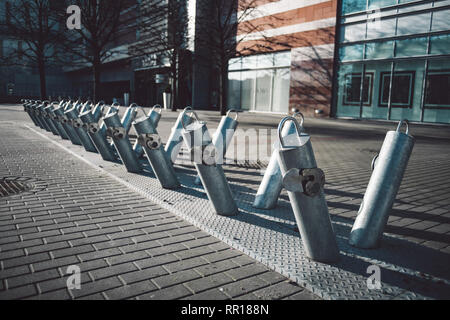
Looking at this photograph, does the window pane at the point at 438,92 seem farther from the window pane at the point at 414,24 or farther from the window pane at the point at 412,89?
the window pane at the point at 414,24

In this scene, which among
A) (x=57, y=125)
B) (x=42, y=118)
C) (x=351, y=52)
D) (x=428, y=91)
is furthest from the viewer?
(x=351, y=52)

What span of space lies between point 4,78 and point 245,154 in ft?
186

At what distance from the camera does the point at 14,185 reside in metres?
5.33

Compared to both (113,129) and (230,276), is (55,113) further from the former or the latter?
(230,276)

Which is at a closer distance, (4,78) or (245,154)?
(245,154)

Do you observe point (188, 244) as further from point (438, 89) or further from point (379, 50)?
point (379, 50)

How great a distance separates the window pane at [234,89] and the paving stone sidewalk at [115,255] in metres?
24.5

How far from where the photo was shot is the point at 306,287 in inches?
101

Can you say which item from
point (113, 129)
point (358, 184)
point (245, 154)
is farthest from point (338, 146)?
point (113, 129)

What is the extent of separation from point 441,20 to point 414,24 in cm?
124

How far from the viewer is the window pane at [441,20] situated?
1585 cm

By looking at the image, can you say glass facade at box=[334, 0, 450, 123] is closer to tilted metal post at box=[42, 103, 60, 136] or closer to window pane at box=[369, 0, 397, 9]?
window pane at box=[369, 0, 397, 9]

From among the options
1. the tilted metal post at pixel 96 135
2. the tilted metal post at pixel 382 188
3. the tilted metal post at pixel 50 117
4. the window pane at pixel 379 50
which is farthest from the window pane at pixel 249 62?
the tilted metal post at pixel 382 188

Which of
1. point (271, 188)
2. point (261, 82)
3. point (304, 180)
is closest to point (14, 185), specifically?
point (271, 188)
